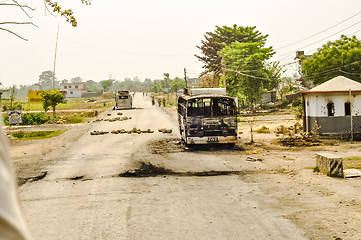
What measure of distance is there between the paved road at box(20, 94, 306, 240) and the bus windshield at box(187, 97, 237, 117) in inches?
120

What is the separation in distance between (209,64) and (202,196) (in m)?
74.1

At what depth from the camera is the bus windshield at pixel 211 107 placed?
763 inches

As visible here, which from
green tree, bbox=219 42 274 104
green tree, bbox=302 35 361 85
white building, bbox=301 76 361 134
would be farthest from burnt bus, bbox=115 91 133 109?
white building, bbox=301 76 361 134

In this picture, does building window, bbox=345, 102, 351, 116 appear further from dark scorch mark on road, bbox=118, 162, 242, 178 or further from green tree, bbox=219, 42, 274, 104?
green tree, bbox=219, 42, 274, 104

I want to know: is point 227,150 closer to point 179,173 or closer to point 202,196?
point 179,173

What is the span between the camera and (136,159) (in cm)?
1666

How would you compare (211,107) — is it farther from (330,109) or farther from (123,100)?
(123,100)

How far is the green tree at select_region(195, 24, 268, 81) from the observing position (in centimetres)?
7225

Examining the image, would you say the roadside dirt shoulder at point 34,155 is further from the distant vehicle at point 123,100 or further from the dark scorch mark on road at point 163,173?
the distant vehicle at point 123,100

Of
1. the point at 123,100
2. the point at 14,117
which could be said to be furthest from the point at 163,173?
the point at 123,100

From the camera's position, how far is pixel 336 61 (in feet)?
154

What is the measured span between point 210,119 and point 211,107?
848mm

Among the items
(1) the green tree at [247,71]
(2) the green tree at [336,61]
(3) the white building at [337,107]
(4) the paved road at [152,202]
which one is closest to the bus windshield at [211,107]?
(4) the paved road at [152,202]

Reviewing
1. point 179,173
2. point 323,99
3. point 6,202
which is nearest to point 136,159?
point 179,173
